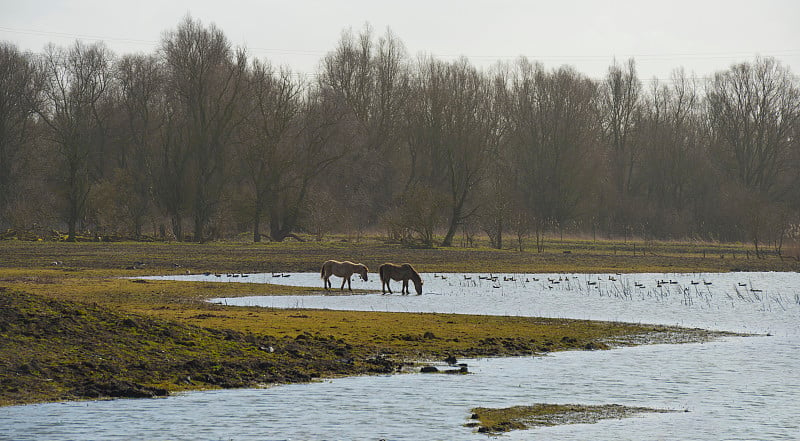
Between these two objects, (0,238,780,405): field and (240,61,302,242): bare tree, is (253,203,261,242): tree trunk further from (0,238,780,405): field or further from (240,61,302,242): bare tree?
(0,238,780,405): field

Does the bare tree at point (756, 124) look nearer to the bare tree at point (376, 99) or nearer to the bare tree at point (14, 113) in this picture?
the bare tree at point (376, 99)

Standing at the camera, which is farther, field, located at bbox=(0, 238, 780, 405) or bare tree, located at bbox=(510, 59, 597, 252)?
A: bare tree, located at bbox=(510, 59, 597, 252)

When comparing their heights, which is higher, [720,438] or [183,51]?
[183,51]

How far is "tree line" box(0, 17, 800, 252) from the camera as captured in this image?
74.2m

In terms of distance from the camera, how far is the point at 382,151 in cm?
9062

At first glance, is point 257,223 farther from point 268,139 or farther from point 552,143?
point 552,143

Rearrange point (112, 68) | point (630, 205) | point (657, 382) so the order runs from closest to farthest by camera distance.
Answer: point (657, 382)
point (112, 68)
point (630, 205)

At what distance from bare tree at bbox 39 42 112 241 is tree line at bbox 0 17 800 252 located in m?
0.19

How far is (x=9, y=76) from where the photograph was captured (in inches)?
3130

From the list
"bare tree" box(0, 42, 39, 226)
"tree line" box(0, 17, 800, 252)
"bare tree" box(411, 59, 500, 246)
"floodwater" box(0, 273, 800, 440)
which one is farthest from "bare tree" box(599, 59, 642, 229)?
"floodwater" box(0, 273, 800, 440)

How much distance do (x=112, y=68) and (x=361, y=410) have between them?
249ft

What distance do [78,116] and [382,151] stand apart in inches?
1092

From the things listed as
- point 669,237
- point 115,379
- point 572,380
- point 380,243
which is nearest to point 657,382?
point 572,380

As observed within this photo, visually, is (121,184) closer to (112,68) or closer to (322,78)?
(112,68)
